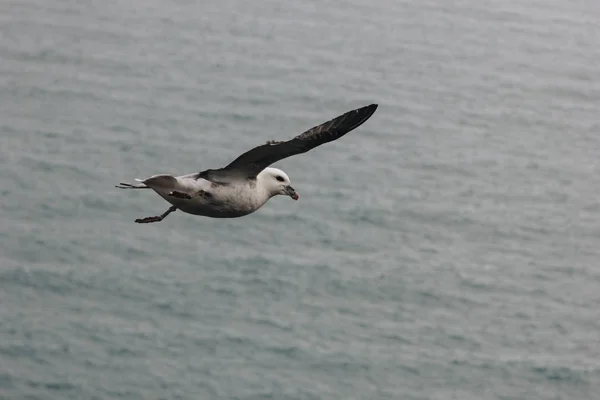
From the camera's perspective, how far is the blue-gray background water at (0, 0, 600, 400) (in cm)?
8206

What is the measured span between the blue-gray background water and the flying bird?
59.3 m

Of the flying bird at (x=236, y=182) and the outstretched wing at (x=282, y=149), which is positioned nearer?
the flying bird at (x=236, y=182)

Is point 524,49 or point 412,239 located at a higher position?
point 524,49

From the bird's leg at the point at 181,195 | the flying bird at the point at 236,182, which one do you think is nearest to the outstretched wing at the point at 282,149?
the flying bird at the point at 236,182

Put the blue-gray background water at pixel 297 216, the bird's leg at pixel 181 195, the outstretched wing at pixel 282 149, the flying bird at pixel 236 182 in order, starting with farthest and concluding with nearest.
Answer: the blue-gray background water at pixel 297 216
the outstretched wing at pixel 282 149
the flying bird at pixel 236 182
the bird's leg at pixel 181 195

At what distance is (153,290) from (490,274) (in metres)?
30.8

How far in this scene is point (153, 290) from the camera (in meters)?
85.1

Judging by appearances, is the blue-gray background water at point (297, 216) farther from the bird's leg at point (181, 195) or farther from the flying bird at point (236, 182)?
the bird's leg at point (181, 195)

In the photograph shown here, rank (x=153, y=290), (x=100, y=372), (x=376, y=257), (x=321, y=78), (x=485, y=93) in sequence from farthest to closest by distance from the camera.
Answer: (x=485, y=93)
(x=321, y=78)
(x=376, y=257)
(x=153, y=290)
(x=100, y=372)

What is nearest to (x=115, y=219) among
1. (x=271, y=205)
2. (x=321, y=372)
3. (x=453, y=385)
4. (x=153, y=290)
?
(x=153, y=290)

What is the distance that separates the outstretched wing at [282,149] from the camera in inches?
524

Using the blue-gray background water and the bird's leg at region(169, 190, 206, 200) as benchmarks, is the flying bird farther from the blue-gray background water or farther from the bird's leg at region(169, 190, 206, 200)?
the blue-gray background water

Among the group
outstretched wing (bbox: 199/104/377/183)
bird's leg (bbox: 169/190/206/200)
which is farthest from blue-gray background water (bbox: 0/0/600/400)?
bird's leg (bbox: 169/190/206/200)

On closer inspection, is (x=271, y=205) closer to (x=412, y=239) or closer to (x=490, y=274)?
(x=412, y=239)
